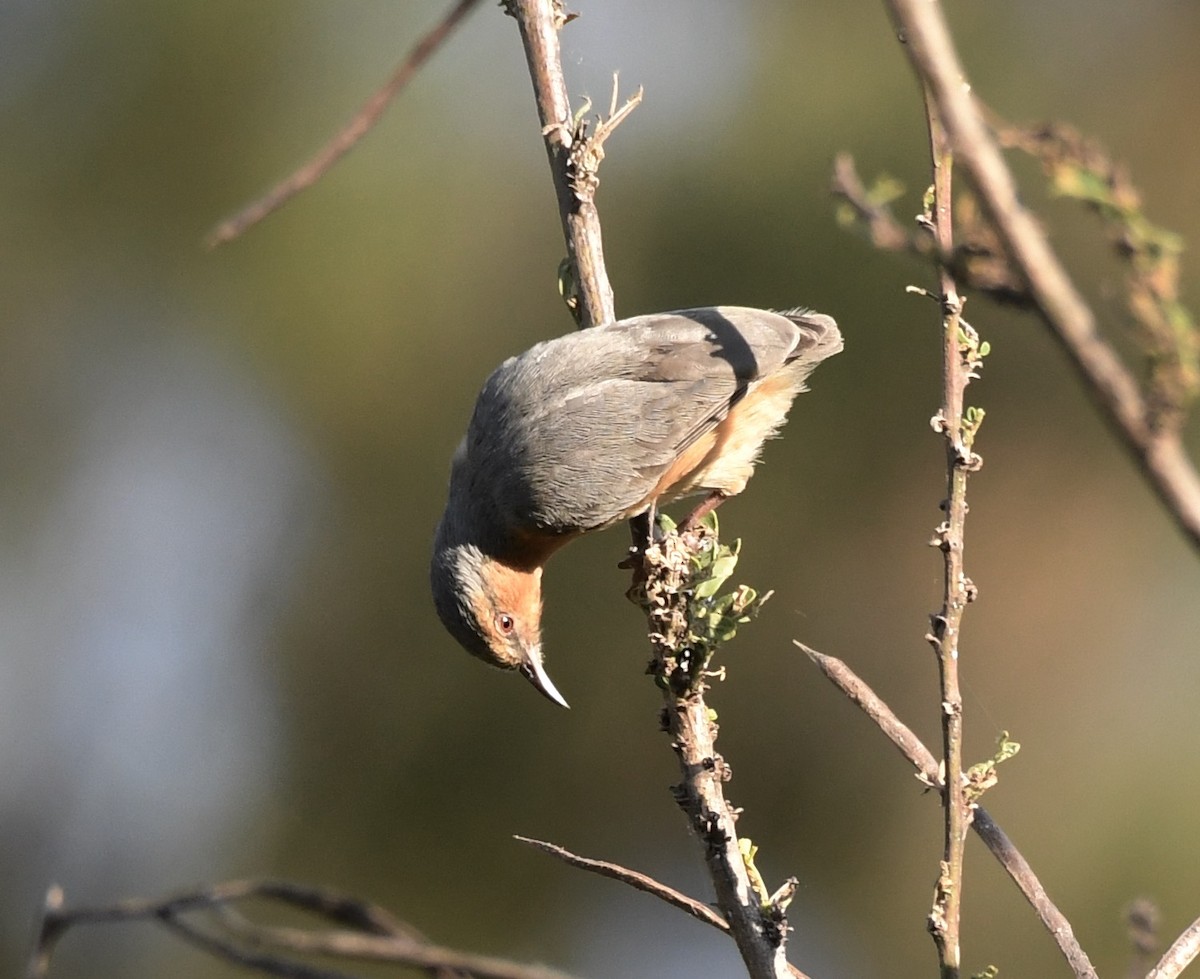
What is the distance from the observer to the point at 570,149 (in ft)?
12.0

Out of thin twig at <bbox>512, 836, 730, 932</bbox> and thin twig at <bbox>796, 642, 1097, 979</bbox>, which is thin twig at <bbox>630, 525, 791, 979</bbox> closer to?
thin twig at <bbox>512, 836, 730, 932</bbox>

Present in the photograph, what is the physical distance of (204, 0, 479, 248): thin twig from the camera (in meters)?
1.20

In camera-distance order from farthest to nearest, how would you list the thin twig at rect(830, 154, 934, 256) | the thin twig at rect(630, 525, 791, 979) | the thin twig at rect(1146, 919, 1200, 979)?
1. the thin twig at rect(630, 525, 791, 979)
2. the thin twig at rect(1146, 919, 1200, 979)
3. the thin twig at rect(830, 154, 934, 256)

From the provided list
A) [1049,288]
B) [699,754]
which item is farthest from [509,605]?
[1049,288]

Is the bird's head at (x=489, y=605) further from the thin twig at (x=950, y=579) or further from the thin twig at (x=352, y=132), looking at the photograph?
the thin twig at (x=352, y=132)

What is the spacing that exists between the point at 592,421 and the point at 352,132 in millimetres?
3096

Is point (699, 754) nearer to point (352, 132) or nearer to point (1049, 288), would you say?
point (352, 132)

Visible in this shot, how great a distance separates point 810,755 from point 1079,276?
11.1 feet

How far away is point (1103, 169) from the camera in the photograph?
3.28 ft

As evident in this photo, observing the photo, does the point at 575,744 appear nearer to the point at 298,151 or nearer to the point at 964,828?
the point at 298,151

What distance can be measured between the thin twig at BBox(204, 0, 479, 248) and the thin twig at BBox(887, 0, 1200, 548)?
458 mm

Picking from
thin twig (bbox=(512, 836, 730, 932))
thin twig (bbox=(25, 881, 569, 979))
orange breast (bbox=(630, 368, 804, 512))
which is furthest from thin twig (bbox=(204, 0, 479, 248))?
orange breast (bbox=(630, 368, 804, 512))

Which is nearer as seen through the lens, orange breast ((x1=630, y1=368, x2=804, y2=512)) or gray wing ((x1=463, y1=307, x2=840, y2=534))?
gray wing ((x1=463, y1=307, x2=840, y2=534))

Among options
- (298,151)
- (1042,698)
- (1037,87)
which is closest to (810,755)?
(1042,698)
